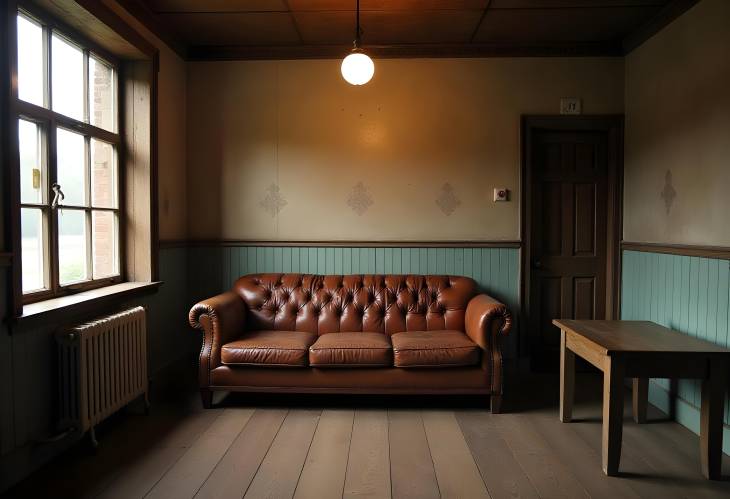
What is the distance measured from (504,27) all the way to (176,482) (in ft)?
12.4

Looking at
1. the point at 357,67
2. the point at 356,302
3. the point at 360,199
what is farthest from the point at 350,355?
the point at 357,67

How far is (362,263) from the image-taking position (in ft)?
13.8

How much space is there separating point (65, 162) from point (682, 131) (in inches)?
156

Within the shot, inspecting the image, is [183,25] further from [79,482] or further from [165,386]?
[79,482]

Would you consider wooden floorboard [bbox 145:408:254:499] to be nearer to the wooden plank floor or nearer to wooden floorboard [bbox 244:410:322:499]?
the wooden plank floor

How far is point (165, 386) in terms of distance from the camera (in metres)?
3.69

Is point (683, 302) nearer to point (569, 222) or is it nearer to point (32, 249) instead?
point (569, 222)

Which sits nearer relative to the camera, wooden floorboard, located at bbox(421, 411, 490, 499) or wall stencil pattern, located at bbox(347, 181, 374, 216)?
wooden floorboard, located at bbox(421, 411, 490, 499)

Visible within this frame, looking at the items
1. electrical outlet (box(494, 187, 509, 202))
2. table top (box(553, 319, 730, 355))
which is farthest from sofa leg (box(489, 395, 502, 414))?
electrical outlet (box(494, 187, 509, 202))

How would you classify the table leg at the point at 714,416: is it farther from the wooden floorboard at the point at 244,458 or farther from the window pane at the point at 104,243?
the window pane at the point at 104,243

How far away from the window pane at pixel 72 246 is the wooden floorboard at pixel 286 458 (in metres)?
1.61

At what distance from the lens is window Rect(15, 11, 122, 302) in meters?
2.56

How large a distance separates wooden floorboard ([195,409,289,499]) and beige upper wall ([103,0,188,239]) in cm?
170

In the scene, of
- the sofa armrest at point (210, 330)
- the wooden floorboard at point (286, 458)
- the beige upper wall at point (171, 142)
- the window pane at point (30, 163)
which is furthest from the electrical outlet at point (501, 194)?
the window pane at point (30, 163)
